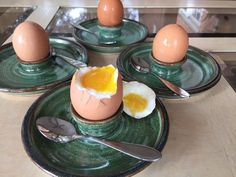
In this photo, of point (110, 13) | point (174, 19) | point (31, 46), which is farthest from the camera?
point (174, 19)

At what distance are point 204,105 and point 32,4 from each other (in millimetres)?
662

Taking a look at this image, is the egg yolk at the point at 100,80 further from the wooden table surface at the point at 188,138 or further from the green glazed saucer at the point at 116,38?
the green glazed saucer at the point at 116,38

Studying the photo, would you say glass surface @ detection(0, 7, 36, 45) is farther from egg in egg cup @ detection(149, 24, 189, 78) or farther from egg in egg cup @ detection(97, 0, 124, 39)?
egg in egg cup @ detection(149, 24, 189, 78)

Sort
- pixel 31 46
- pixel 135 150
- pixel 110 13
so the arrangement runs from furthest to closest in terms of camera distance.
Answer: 1. pixel 110 13
2. pixel 31 46
3. pixel 135 150

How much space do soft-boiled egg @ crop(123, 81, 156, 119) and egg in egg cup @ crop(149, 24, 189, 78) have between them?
95 mm

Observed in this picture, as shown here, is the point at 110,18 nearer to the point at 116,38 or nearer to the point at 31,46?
the point at 116,38

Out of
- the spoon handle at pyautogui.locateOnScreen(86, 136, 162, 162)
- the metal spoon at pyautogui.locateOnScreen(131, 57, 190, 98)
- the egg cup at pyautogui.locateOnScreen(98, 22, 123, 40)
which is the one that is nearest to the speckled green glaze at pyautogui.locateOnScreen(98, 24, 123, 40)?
the egg cup at pyautogui.locateOnScreen(98, 22, 123, 40)

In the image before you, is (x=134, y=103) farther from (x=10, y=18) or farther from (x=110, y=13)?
(x=10, y=18)

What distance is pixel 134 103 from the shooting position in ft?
1.31

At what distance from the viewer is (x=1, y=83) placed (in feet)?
1.50

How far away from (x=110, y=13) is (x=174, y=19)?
0.24 m

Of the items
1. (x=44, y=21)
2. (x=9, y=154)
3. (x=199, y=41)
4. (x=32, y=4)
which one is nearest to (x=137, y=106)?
(x=9, y=154)

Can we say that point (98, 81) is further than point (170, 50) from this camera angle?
No

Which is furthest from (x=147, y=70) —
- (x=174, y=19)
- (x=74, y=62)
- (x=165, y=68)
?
(x=174, y=19)
